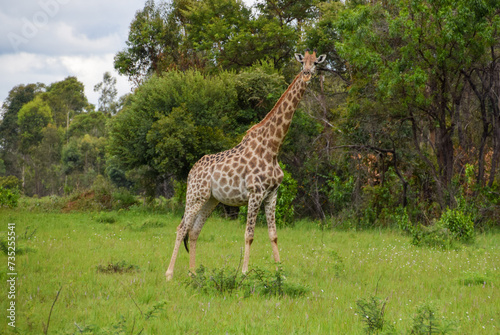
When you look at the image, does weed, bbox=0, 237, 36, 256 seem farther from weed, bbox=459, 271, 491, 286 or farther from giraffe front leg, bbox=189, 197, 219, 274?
weed, bbox=459, 271, 491, 286

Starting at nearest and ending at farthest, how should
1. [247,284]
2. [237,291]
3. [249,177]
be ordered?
[237,291], [247,284], [249,177]

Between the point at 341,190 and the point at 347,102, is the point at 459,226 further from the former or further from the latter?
the point at 347,102

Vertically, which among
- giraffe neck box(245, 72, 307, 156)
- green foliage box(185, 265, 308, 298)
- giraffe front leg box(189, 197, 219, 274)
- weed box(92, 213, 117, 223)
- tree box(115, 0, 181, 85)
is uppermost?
tree box(115, 0, 181, 85)

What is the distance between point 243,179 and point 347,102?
9.80m

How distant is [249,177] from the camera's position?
7.91m

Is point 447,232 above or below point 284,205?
below

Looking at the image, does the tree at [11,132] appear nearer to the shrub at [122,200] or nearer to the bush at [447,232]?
the shrub at [122,200]

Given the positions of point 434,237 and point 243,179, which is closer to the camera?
point 243,179

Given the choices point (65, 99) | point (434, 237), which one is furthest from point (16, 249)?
point (65, 99)

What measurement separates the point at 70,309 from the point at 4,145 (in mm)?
57879

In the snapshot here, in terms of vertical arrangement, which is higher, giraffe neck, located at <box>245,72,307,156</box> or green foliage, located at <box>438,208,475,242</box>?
giraffe neck, located at <box>245,72,307,156</box>

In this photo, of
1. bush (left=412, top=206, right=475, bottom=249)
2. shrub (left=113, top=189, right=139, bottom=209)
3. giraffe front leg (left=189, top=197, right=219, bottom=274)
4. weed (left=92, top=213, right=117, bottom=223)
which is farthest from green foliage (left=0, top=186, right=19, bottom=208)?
bush (left=412, top=206, right=475, bottom=249)

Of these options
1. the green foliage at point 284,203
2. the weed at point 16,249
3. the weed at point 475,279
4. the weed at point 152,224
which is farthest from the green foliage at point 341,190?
the weed at point 16,249

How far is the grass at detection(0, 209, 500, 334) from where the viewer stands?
5039 mm
